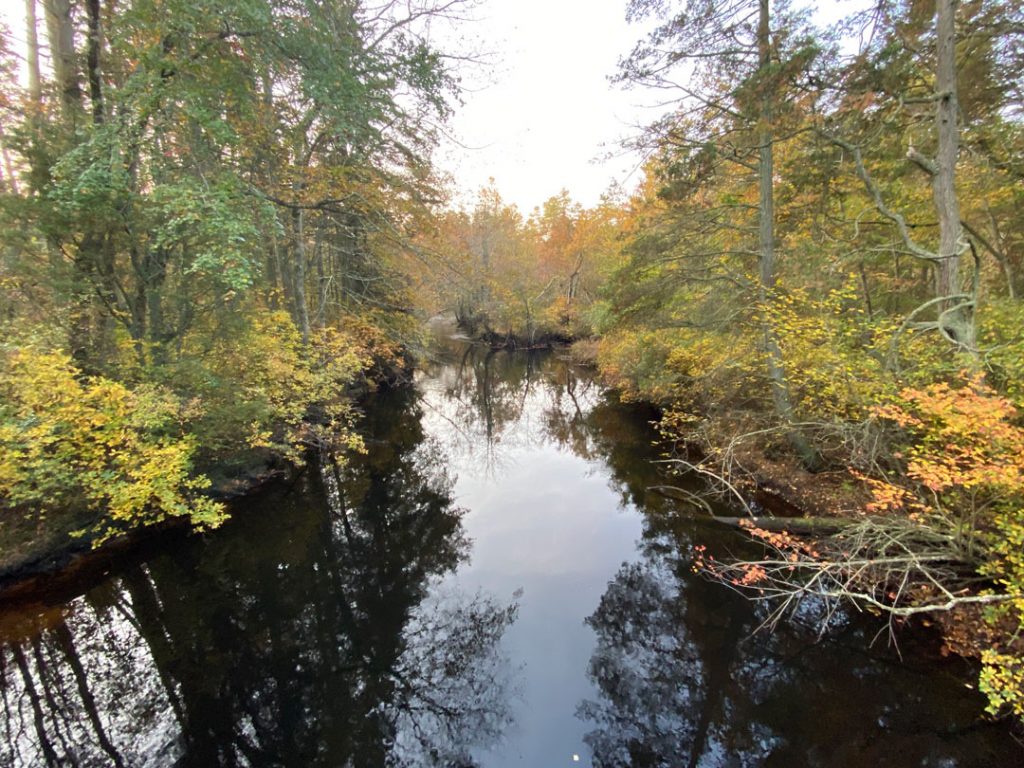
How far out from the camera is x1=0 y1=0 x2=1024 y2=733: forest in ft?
15.6

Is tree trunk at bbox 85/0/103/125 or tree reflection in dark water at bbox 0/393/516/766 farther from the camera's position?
tree trunk at bbox 85/0/103/125

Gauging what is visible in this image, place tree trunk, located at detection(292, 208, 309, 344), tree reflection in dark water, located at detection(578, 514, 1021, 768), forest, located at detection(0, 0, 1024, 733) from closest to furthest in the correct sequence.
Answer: tree reflection in dark water, located at detection(578, 514, 1021, 768)
forest, located at detection(0, 0, 1024, 733)
tree trunk, located at detection(292, 208, 309, 344)

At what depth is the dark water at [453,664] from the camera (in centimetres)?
404

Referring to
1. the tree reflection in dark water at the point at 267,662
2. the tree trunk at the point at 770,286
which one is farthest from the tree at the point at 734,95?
the tree reflection in dark water at the point at 267,662

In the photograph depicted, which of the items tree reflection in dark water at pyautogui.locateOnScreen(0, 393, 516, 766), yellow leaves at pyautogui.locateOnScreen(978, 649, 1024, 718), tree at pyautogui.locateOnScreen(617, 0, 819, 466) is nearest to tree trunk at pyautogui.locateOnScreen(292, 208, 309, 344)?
tree reflection in dark water at pyautogui.locateOnScreen(0, 393, 516, 766)

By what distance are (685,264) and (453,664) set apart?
875 centimetres

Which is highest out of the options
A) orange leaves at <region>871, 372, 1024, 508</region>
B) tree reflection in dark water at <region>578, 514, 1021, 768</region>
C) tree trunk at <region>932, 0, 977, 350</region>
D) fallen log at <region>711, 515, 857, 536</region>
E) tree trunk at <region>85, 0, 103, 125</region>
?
tree trunk at <region>85, 0, 103, 125</region>

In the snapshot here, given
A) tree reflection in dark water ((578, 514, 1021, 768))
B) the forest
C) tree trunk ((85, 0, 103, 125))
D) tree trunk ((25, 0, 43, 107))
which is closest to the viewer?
tree reflection in dark water ((578, 514, 1021, 768))

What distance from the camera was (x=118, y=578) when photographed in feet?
19.8

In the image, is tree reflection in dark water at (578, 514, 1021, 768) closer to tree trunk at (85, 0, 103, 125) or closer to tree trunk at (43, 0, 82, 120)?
tree trunk at (85, 0, 103, 125)

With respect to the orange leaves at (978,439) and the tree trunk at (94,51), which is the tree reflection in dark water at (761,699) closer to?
the orange leaves at (978,439)

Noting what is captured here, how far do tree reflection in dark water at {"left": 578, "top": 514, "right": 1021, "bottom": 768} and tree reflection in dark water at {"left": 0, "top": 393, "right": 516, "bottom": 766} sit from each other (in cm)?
138

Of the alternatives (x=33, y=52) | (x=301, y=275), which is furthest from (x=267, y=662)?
(x=33, y=52)

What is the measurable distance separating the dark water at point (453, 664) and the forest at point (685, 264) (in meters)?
0.70
